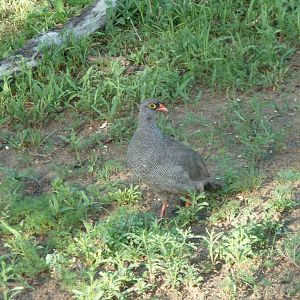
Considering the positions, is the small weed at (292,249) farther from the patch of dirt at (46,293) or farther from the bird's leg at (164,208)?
the patch of dirt at (46,293)

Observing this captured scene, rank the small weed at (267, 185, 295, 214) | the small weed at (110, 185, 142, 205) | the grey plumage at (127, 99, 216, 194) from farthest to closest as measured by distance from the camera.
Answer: the small weed at (110, 185, 142, 205) < the grey plumage at (127, 99, 216, 194) < the small weed at (267, 185, 295, 214)

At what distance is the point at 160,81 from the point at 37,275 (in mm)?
3033

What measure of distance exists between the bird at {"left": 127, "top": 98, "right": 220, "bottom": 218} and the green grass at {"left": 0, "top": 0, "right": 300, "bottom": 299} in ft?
0.45

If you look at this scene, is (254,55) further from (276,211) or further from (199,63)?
(276,211)

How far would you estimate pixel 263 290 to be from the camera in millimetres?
5320

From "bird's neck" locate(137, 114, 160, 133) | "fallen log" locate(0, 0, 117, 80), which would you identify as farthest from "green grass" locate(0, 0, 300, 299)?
"bird's neck" locate(137, 114, 160, 133)

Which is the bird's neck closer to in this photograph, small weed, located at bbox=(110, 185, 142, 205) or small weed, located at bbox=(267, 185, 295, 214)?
small weed, located at bbox=(110, 185, 142, 205)

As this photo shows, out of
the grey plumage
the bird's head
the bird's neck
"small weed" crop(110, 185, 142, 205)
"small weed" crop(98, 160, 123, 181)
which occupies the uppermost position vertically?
the bird's head

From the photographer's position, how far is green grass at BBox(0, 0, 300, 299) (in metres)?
5.53

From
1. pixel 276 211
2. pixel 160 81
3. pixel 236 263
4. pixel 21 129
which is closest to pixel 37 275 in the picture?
pixel 236 263

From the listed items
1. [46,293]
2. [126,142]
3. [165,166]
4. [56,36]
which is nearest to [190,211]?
[165,166]

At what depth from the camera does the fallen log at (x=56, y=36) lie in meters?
8.26

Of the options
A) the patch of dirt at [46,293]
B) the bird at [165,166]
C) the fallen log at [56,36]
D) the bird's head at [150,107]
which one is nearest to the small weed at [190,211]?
the bird at [165,166]

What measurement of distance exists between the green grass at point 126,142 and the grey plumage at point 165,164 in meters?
0.16
